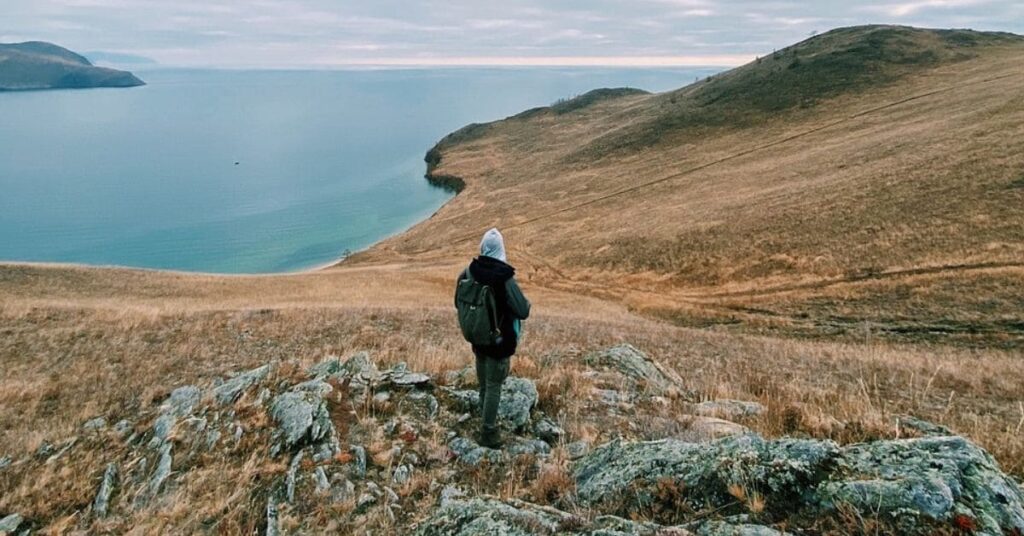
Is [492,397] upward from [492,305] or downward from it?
downward

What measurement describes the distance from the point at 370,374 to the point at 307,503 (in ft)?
11.8

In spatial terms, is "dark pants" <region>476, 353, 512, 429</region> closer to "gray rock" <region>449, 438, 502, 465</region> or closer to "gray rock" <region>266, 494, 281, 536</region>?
"gray rock" <region>449, 438, 502, 465</region>

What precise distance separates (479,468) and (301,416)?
2.98m

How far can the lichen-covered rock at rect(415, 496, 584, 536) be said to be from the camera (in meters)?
5.21

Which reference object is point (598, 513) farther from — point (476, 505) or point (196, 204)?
point (196, 204)

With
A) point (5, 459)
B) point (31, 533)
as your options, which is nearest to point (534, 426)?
point (31, 533)

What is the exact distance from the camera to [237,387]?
391 inches

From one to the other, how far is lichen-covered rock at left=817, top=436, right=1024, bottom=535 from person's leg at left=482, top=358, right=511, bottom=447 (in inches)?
164

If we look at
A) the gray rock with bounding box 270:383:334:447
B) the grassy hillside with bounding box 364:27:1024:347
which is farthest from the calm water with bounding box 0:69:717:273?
the gray rock with bounding box 270:383:334:447

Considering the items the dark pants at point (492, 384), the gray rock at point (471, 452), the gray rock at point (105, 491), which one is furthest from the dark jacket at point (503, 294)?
the gray rock at point (105, 491)

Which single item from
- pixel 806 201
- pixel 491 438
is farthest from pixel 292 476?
pixel 806 201

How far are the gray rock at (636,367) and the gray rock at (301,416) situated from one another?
6566 millimetres

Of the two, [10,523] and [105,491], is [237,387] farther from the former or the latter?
[10,523]

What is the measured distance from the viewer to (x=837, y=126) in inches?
2547
